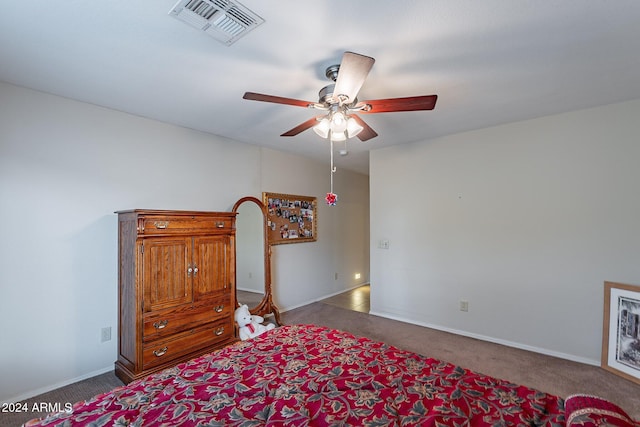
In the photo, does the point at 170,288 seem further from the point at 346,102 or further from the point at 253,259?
the point at 346,102

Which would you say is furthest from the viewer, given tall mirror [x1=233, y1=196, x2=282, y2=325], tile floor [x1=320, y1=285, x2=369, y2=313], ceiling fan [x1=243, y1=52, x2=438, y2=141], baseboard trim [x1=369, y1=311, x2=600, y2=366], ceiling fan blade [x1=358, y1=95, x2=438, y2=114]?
tile floor [x1=320, y1=285, x2=369, y2=313]

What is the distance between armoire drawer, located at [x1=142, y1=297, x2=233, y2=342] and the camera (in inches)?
95.5

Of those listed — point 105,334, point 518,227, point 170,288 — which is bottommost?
point 105,334

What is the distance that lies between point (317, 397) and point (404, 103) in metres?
1.67

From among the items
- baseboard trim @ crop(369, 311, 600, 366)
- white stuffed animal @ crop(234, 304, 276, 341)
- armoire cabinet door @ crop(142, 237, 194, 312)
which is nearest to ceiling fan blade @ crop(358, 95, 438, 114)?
armoire cabinet door @ crop(142, 237, 194, 312)

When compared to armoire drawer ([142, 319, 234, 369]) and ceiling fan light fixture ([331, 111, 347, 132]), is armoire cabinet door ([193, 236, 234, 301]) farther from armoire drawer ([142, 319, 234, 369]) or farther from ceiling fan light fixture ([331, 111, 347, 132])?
ceiling fan light fixture ([331, 111, 347, 132])

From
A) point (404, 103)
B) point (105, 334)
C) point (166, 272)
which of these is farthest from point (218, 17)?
point (105, 334)

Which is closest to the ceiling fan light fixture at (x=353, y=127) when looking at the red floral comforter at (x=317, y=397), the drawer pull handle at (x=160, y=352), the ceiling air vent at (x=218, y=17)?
the ceiling air vent at (x=218, y=17)

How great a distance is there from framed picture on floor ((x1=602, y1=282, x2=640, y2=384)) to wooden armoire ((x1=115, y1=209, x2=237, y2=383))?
3.59m

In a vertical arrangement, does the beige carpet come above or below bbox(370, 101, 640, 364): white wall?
below

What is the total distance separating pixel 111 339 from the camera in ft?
8.68

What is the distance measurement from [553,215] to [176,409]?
11.5ft

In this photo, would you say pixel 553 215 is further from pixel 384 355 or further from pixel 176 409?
pixel 176 409

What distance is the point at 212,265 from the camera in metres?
2.89
